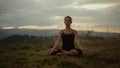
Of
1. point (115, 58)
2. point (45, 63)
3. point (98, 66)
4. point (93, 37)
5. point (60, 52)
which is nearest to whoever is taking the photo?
point (98, 66)

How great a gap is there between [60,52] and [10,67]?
243cm

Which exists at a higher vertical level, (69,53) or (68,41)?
(68,41)

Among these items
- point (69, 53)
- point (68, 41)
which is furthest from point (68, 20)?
point (69, 53)

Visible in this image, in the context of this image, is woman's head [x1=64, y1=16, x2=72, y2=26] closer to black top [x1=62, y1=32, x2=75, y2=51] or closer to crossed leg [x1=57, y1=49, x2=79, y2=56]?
black top [x1=62, y1=32, x2=75, y2=51]

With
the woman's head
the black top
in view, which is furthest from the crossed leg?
the woman's head

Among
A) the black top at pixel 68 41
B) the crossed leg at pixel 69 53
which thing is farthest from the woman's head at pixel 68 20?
the crossed leg at pixel 69 53

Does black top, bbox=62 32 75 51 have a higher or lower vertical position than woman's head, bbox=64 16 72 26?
lower

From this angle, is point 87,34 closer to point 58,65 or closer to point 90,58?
point 90,58

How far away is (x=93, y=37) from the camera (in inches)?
581

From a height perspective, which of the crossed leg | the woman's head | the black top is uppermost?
the woman's head

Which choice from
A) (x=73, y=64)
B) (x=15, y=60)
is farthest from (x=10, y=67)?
(x=73, y=64)

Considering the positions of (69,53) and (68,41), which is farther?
(68,41)

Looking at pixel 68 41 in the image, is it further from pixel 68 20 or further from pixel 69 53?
pixel 68 20

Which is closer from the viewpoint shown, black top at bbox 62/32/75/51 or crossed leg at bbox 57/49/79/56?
crossed leg at bbox 57/49/79/56
